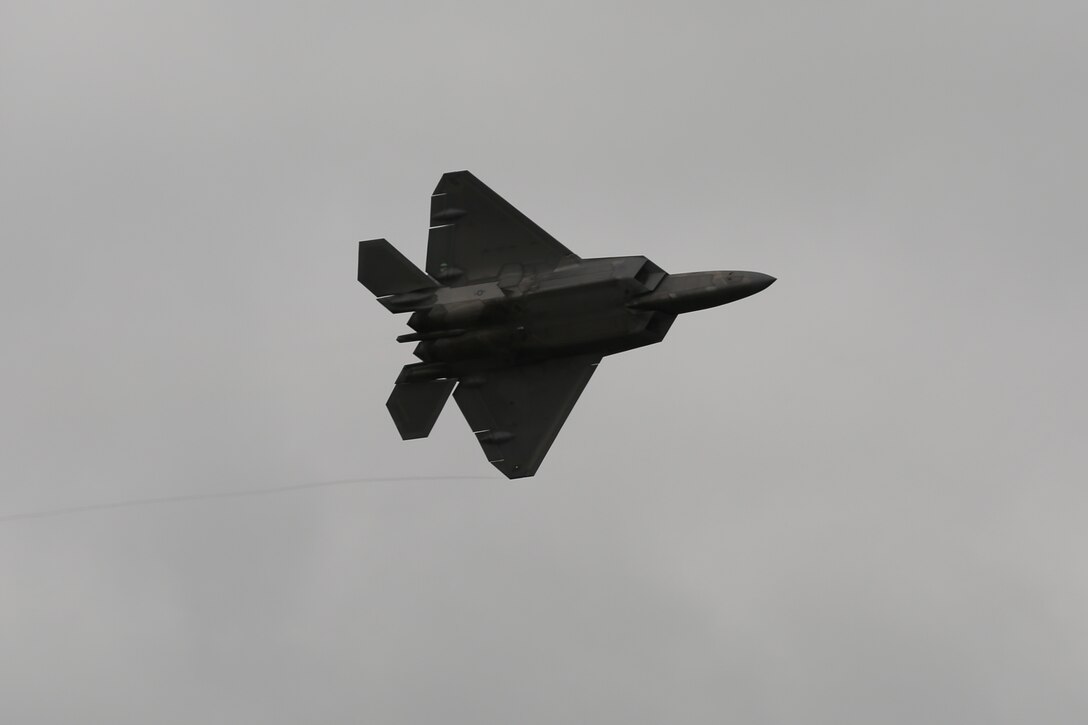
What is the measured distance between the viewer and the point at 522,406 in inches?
2346

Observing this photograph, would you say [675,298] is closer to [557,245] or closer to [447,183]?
[557,245]

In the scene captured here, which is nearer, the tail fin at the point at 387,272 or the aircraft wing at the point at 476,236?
the aircraft wing at the point at 476,236

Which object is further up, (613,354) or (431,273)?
(431,273)

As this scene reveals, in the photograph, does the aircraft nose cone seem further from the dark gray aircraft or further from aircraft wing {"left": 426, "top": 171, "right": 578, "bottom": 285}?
aircraft wing {"left": 426, "top": 171, "right": 578, "bottom": 285}

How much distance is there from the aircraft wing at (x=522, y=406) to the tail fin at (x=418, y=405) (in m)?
0.79

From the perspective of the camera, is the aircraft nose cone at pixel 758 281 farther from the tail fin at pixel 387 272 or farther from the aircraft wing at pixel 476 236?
the tail fin at pixel 387 272

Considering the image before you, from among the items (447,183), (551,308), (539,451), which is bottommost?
(539,451)

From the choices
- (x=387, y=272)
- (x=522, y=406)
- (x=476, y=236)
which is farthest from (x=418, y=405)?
(x=476, y=236)

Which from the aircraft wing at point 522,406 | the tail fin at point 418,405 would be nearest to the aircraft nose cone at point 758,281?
the aircraft wing at point 522,406

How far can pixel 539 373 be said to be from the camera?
2346 inches

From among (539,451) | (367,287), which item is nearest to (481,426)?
(539,451)

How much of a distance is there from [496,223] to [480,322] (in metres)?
3.66

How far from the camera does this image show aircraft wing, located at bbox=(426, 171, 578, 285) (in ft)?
198

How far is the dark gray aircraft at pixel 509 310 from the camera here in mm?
57781
